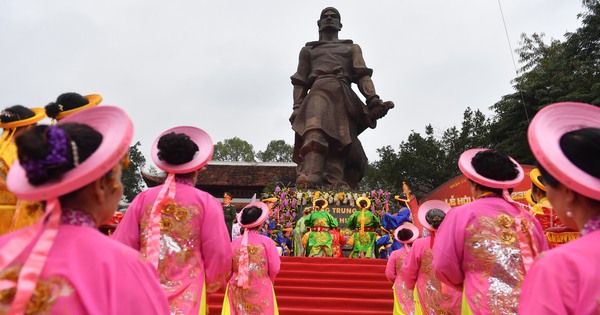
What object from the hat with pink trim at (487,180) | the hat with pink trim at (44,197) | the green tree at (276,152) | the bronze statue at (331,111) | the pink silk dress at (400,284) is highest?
the green tree at (276,152)

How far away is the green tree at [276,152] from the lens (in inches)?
1753

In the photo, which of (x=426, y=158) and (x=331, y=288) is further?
(x=426, y=158)

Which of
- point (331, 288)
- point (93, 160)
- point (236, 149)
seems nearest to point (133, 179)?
point (236, 149)

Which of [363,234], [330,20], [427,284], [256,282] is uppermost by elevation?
[330,20]

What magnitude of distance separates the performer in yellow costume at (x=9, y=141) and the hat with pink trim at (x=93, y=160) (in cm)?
182

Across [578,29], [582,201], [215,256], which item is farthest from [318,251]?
[578,29]

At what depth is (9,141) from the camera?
3.03 m

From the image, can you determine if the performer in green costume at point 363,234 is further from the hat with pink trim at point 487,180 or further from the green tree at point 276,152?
the green tree at point 276,152

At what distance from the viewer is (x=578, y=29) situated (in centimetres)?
1828

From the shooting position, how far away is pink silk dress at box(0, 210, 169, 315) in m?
1.22

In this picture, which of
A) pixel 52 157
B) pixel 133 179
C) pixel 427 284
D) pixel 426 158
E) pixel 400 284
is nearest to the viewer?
pixel 52 157

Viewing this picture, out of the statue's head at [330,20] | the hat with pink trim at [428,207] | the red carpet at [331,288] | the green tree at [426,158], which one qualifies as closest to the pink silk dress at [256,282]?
the hat with pink trim at [428,207]

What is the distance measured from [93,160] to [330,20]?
1334 centimetres

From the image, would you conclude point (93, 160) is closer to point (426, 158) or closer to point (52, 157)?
point (52, 157)
